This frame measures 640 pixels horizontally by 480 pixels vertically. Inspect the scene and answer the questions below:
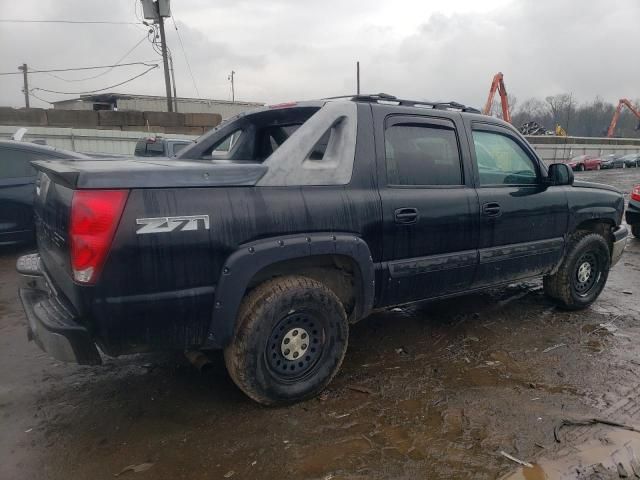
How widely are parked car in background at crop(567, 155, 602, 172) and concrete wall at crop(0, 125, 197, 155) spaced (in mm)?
30543

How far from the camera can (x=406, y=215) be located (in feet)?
10.6

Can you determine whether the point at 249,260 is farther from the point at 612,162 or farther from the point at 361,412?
the point at 612,162

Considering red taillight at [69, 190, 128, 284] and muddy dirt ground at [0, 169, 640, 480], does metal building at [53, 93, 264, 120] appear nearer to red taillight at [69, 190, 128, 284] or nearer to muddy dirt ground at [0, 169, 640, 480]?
muddy dirt ground at [0, 169, 640, 480]

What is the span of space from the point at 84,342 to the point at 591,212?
172 inches

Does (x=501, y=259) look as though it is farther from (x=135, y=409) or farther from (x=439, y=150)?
(x=135, y=409)

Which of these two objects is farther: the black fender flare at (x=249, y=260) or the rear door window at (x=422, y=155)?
the rear door window at (x=422, y=155)

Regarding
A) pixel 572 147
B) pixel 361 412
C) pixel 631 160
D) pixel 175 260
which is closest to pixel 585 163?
pixel 572 147

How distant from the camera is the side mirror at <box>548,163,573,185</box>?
4.23m

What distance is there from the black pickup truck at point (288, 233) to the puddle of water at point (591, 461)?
50.0 inches

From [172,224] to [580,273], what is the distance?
13.3 feet

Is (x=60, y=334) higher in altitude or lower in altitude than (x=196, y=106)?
lower

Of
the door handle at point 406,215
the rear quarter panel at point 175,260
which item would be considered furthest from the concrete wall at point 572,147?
the rear quarter panel at point 175,260

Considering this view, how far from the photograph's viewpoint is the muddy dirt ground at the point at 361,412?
2.47m

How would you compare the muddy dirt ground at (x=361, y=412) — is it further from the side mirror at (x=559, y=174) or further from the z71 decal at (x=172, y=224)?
the side mirror at (x=559, y=174)
